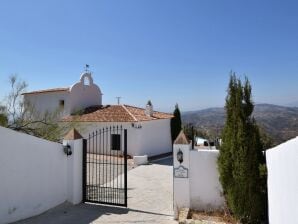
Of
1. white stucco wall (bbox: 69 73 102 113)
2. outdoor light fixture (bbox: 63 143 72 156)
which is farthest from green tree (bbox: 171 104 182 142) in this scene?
outdoor light fixture (bbox: 63 143 72 156)

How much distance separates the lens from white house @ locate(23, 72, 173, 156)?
83.7 ft

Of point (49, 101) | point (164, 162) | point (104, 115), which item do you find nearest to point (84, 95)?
point (49, 101)

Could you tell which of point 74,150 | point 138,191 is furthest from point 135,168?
point 74,150

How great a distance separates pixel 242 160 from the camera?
28.5ft

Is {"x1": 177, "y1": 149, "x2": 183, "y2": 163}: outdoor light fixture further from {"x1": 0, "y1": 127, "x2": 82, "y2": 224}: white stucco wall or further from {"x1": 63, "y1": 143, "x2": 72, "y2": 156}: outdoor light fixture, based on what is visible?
{"x1": 63, "y1": 143, "x2": 72, "y2": 156}: outdoor light fixture

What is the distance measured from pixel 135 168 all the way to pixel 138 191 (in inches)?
273

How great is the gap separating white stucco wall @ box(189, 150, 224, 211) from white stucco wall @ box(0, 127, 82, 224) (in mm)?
4394

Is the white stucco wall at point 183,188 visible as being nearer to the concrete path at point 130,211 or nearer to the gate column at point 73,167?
the concrete path at point 130,211

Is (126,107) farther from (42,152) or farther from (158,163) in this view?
(42,152)

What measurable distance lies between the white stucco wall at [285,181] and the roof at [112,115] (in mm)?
18970

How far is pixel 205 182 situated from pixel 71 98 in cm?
2244

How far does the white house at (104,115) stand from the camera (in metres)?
25.5

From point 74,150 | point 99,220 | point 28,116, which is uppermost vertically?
point 28,116

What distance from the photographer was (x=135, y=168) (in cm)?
2073
